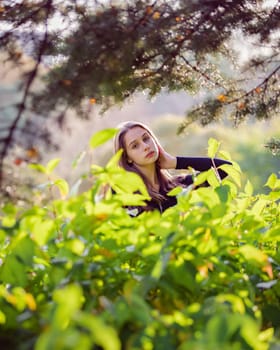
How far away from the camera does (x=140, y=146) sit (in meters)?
3.08

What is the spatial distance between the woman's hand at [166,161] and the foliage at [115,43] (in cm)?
126

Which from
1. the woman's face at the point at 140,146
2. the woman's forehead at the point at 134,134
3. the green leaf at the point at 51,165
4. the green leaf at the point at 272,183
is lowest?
the woman's face at the point at 140,146

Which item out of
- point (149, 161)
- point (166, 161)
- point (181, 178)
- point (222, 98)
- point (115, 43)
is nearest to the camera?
point (115, 43)

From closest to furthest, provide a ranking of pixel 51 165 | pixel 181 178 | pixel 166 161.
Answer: pixel 51 165 < pixel 166 161 < pixel 181 178

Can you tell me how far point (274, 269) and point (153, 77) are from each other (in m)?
0.71

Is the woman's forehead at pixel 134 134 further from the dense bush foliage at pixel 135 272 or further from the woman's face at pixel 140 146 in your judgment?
the dense bush foliage at pixel 135 272

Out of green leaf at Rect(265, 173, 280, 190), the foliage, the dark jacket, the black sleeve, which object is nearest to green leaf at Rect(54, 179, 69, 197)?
the foliage

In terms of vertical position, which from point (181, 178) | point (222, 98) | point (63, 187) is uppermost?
point (63, 187)

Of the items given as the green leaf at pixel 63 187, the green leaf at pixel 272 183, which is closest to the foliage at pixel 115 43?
the green leaf at pixel 63 187

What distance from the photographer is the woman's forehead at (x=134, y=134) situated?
307cm

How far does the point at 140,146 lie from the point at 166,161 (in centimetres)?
22

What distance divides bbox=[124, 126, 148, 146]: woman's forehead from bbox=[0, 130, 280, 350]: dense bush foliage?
1760 millimetres

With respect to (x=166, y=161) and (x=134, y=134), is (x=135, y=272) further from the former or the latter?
(x=166, y=161)

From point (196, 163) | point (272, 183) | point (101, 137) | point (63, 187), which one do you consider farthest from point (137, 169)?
point (101, 137)
